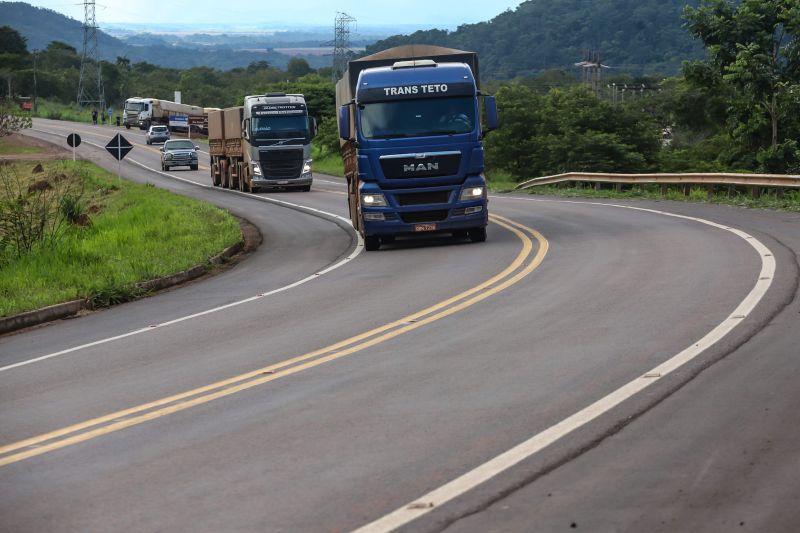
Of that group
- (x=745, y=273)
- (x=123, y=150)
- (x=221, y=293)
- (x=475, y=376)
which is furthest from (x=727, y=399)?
(x=123, y=150)

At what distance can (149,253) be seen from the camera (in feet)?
77.5

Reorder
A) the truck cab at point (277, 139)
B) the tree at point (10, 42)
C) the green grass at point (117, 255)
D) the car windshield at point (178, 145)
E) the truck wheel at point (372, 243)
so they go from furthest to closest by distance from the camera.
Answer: the tree at point (10, 42) < the car windshield at point (178, 145) < the truck cab at point (277, 139) < the truck wheel at point (372, 243) < the green grass at point (117, 255)

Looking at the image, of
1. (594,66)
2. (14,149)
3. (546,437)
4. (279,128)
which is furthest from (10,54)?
(546,437)

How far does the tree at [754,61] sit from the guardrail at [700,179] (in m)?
6.12

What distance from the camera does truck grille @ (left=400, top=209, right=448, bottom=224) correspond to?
2309 centimetres

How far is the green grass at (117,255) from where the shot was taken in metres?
18.4

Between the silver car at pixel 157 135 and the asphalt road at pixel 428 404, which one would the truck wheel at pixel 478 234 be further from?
the silver car at pixel 157 135

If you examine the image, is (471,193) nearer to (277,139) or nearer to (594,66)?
(277,139)

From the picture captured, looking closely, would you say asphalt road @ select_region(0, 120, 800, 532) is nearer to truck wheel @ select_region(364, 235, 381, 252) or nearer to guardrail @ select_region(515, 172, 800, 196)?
truck wheel @ select_region(364, 235, 381, 252)

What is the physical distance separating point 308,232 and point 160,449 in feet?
70.4

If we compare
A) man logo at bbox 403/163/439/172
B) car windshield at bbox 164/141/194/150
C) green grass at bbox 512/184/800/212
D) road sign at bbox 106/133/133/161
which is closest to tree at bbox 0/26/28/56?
car windshield at bbox 164/141/194/150

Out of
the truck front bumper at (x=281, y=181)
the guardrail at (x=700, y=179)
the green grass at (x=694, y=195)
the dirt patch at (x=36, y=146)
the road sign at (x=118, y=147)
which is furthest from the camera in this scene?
the dirt patch at (x=36, y=146)

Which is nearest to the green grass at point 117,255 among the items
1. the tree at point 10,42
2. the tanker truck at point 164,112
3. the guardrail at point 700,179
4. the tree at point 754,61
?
the guardrail at point 700,179

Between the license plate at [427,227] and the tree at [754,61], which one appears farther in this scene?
the tree at [754,61]
